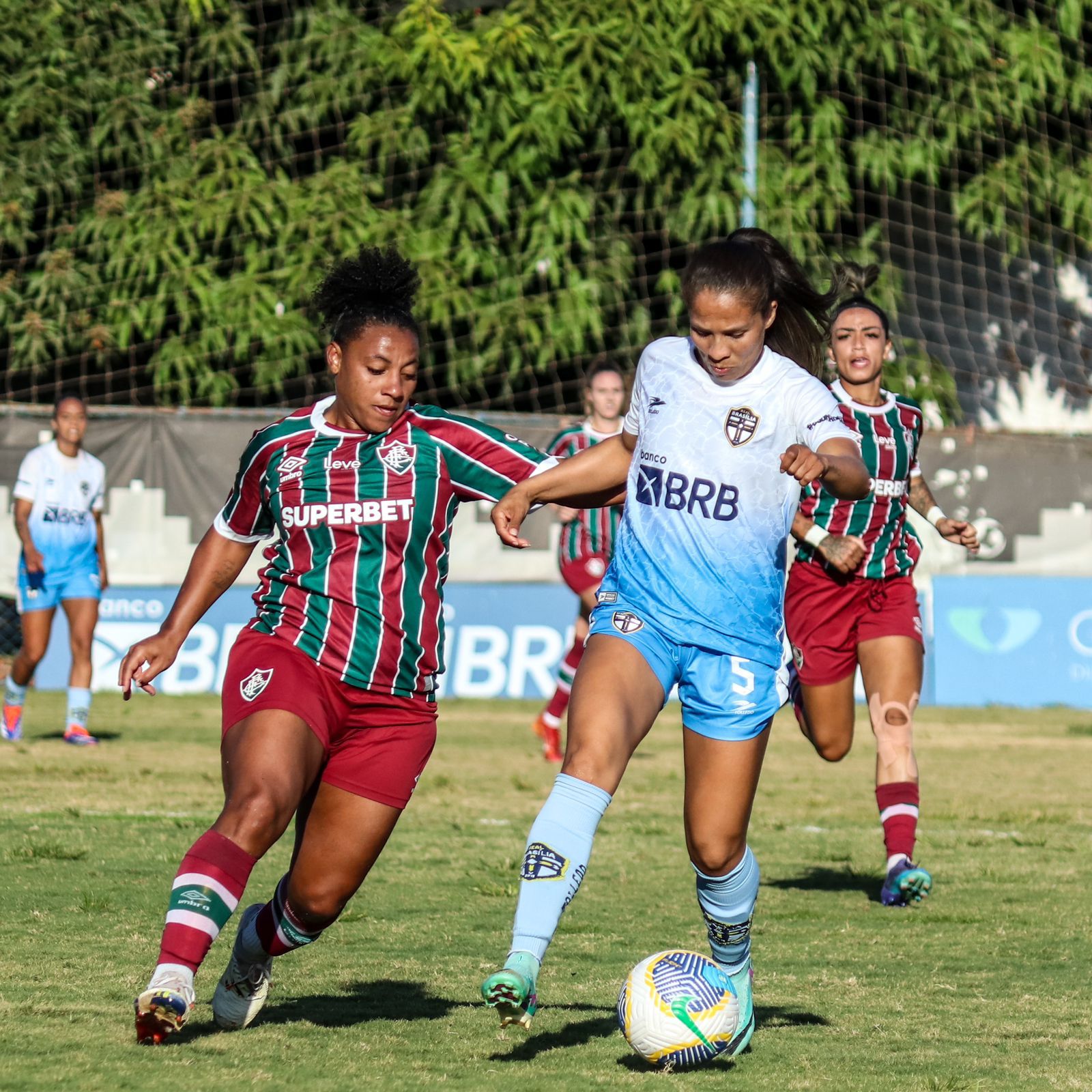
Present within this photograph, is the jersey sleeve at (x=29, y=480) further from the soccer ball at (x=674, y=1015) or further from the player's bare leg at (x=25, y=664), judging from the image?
the soccer ball at (x=674, y=1015)

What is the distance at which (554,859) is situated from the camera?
4254 mm

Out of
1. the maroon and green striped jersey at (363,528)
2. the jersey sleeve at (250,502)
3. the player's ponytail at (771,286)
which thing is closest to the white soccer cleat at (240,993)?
the maroon and green striped jersey at (363,528)

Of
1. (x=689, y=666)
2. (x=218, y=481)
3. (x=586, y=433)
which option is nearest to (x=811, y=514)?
(x=689, y=666)

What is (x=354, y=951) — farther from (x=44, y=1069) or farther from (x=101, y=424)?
(x=101, y=424)

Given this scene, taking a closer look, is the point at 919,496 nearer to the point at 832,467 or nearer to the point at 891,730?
the point at 891,730

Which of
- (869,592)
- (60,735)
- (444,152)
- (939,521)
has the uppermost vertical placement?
(444,152)

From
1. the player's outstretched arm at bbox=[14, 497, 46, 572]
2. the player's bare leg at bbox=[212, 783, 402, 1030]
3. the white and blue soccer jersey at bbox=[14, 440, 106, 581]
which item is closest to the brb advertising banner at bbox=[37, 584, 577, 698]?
the white and blue soccer jersey at bbox=[14, 440, 106, 581]

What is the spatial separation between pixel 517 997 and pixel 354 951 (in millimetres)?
2057

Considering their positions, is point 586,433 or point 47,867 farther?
point 586,433

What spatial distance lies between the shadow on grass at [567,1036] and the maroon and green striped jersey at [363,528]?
99 cm

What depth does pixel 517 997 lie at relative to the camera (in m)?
3.89

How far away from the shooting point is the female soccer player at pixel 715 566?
4.63 metres

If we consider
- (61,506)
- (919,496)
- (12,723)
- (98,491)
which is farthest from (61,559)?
(919,496)

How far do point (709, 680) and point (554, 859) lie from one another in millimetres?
716
